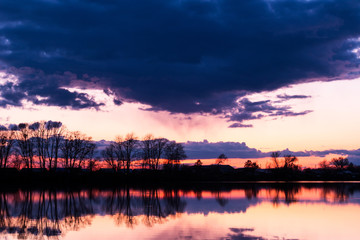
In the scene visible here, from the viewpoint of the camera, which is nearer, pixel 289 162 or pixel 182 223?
pixel 182 223

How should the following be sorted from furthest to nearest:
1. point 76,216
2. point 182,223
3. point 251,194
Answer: point 251,194
point 76,216
point 182,223

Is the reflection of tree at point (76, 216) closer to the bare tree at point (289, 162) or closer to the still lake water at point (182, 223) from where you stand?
the still lake water at point (182, 223)

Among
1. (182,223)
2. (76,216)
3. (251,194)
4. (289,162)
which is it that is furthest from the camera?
(289,162)

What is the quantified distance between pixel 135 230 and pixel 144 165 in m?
94.0

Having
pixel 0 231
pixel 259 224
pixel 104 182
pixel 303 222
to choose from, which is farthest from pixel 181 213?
pixel 104 182

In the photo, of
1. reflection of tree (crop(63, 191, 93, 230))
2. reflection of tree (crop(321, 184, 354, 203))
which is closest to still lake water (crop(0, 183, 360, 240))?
reflection of tree (crop(63, 191, 93, 230))

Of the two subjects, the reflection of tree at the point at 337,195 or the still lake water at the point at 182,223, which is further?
the reflection of tree at the point at 337,195

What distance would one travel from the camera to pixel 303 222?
81.3 feet

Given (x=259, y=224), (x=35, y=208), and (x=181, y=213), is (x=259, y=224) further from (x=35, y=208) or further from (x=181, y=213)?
(x=35, y=208)

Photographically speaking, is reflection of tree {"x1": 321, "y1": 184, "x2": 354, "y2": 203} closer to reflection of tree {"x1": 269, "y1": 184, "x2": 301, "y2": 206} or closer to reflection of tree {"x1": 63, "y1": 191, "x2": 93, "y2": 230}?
reflection of tree {"x1": 269, "y1": 184, "x2": 301, "y2": 206}

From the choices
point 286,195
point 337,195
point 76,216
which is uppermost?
point 76,216

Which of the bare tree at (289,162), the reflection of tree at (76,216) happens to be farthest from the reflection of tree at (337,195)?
the bare tree at (289,162)

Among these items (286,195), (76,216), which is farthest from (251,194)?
(76,216)

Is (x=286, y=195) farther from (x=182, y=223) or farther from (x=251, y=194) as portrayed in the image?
(x=182, y=223)
